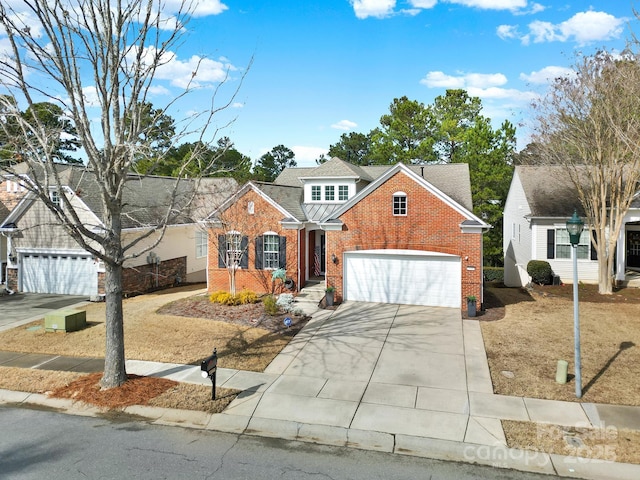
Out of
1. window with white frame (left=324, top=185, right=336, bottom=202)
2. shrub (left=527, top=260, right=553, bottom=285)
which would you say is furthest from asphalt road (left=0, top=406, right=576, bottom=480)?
shrub (left=527, top=260, right=553, bottom=285)

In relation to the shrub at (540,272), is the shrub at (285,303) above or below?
below

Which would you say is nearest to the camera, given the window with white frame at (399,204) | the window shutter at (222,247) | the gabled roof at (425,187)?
the gabled roof at (425,187)

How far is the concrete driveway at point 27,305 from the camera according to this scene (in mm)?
16266

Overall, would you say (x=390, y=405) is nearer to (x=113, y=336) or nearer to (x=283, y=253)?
(x=113, y=336)

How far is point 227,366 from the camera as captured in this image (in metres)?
11.3

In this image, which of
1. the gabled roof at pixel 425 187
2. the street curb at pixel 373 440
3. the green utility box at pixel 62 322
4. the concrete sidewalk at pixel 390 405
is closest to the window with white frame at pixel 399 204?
the gabled roof at pixel 425 187

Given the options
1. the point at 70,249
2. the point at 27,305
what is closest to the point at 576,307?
the point at 27,305

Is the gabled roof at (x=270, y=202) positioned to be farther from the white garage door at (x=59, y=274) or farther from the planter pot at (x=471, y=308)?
the planter pot at (x=471, y=308)

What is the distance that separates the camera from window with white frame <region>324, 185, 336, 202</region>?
22.2m

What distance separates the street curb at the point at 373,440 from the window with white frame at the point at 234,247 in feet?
36.3

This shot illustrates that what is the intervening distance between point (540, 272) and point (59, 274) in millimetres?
23029

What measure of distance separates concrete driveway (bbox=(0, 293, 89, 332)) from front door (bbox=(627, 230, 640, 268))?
29790 mm

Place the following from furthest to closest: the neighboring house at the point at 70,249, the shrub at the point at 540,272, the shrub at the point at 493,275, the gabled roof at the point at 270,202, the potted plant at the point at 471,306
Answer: the shrub at the point at 493,275, the shrub at the point at 540,272, the neighboring house at the point at 70,249, the gabled roof at the point at 270,202, the potted plant at the point at 471,306

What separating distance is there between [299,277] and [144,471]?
13322mm
